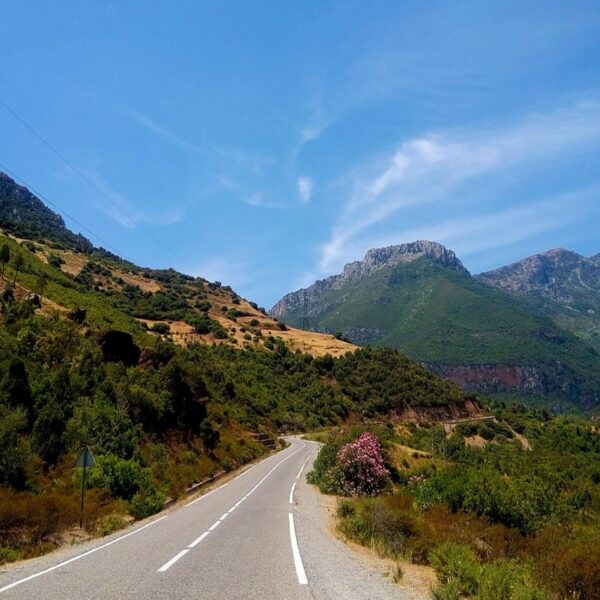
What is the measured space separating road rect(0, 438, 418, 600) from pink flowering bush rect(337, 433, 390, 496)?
580cm

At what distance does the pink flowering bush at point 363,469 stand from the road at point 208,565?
5800mm

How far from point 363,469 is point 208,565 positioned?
48.5 feet

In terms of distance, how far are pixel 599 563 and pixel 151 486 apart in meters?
17.0

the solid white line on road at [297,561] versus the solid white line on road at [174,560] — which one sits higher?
the solid white line on road at [174,560]

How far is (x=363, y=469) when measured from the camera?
23781mm

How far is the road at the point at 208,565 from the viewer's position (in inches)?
319

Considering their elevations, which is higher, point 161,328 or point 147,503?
point 161,328

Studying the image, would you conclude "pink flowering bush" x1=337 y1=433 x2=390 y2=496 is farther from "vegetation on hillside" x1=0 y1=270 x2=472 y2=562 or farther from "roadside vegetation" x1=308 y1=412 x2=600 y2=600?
"vegetation on hillside" x1=0 y1=270 x2=472 y2=562

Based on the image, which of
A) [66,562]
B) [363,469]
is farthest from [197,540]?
[363,469]

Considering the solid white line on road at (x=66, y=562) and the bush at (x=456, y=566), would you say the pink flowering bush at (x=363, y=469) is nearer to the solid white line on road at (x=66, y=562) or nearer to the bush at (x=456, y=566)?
the solid white line on road at (x=66, y=562)

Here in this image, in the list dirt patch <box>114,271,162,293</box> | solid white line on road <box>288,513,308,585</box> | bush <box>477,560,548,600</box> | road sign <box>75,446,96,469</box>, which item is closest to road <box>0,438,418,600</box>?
solid white line on road <box>288,513,308,585</box>

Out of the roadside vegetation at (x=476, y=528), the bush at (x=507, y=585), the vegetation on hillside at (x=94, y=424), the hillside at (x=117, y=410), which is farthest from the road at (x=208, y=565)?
the hillside at (x=117, y=410)

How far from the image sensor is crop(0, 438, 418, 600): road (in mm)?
8102

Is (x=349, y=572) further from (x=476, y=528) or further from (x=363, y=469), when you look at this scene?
(x=363, y=469)
